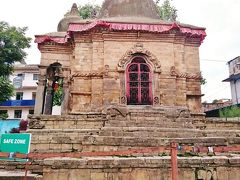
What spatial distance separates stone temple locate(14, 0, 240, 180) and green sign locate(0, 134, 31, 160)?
9.55 ft

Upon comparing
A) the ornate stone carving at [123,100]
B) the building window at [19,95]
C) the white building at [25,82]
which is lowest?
the ornate stone carving at [123,100]

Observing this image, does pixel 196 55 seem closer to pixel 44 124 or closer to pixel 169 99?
pixel 169 99

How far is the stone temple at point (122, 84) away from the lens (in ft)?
35.0

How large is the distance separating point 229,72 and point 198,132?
847 inches

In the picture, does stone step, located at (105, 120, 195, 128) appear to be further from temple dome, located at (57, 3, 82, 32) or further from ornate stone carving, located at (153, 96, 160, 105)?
temple dome, located at (57, 3, 82, 32)

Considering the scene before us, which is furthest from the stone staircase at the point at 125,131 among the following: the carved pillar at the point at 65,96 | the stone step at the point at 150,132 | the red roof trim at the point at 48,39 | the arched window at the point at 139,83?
the red roof trim at the point at 48,39

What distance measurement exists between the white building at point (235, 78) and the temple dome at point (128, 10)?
14966mm

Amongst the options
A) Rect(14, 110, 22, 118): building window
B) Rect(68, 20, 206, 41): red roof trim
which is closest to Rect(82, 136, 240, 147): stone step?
Rect(68, 20, 206, 41): red roof trim

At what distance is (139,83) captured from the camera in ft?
50.6

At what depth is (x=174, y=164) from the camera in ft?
19.2

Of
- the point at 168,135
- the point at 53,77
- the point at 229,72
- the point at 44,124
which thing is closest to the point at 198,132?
the point at 168,135

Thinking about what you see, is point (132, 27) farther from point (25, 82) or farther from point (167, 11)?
point (25, 82)

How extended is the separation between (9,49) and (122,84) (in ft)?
27.3

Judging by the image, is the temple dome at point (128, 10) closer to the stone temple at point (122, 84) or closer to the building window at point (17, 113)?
the stone temple at point (122, 84)
